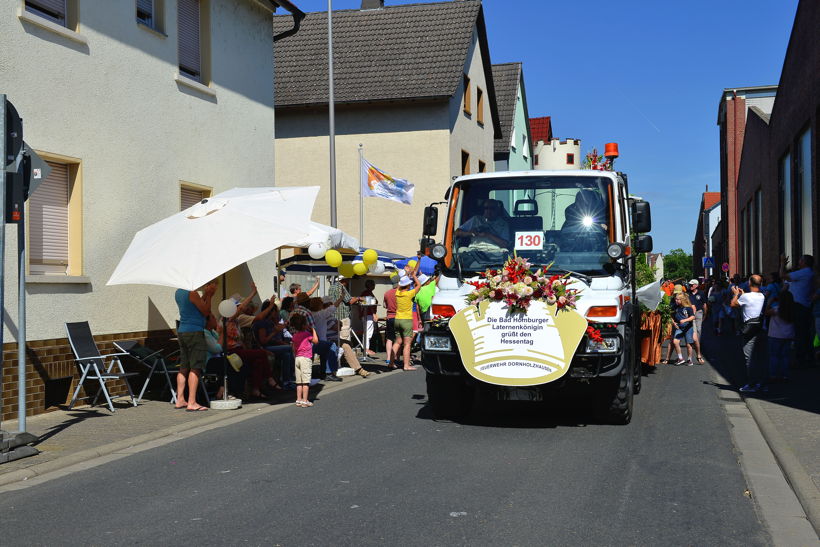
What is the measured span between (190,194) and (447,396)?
6.73 m

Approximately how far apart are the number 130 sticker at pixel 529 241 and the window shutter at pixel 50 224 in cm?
577

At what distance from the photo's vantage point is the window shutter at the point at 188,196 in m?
14.3

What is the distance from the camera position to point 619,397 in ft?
30.4

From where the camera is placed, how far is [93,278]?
38.5ft

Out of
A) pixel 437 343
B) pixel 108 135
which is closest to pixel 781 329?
pixel 437 343

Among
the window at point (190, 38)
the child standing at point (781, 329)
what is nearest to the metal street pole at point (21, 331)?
the window at point (190, 38)

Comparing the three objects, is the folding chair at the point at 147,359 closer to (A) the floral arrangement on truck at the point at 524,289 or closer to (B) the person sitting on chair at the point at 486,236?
(B) the person sitting on chair at the point at 486,236

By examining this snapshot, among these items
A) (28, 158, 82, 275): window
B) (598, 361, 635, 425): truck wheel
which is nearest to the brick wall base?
(28, 158, 82, 275): window

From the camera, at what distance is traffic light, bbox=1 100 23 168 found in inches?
308

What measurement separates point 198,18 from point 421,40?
16170 millimetres

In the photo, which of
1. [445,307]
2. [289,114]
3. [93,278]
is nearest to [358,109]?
[289,114]

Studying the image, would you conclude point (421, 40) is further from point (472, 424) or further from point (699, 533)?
point (699, 533)

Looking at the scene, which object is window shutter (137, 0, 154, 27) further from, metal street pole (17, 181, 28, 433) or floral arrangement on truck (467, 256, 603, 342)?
floral arrangement on truck (467, 256, 603, 342)

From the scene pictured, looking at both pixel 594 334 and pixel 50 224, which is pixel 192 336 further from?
pixel 594 334
